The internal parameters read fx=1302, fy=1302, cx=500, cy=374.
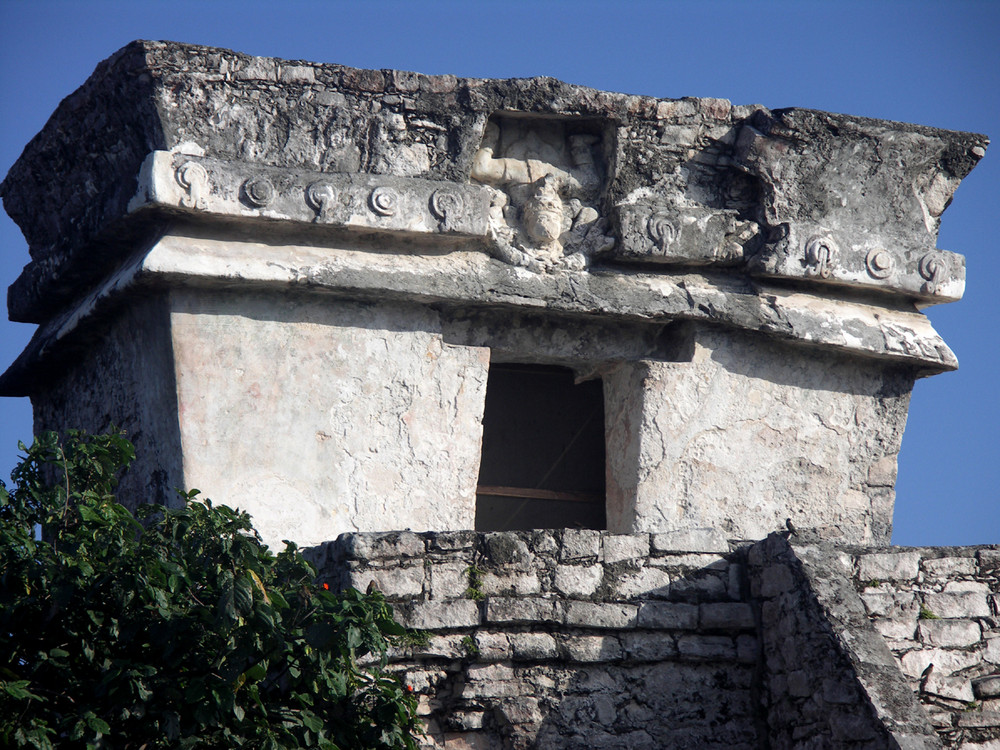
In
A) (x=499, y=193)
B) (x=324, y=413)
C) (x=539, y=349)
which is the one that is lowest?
(x=324, y=413)

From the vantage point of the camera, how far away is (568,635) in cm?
454

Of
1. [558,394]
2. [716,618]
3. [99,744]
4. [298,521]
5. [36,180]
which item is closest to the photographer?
[99,744]

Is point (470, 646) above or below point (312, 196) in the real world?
below

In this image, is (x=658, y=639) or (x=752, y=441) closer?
(x=658, y=639)

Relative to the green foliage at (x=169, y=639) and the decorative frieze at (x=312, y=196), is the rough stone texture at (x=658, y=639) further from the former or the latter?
the decorative frieze at (x=312, y=196)

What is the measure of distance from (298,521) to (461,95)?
6.61ft

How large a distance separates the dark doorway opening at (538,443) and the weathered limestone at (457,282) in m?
0.91

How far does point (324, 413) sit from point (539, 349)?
3.51ft

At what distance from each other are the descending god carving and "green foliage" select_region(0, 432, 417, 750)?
91.8 inches

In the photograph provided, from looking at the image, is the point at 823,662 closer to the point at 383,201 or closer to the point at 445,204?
the point at 445,204

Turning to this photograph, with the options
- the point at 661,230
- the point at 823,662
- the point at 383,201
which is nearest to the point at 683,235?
the point at 661,230

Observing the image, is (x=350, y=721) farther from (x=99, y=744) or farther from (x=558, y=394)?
(x=558, y=394)

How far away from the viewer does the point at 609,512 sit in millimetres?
6105

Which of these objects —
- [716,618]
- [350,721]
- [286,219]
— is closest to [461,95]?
[286,219]
